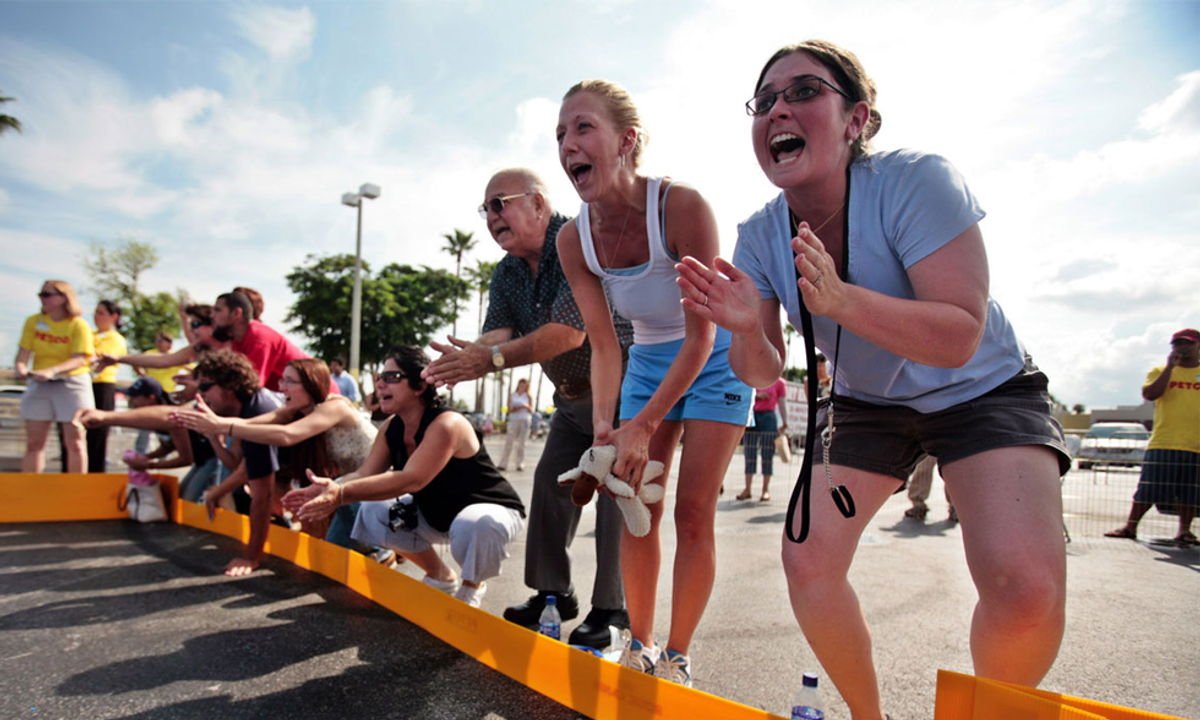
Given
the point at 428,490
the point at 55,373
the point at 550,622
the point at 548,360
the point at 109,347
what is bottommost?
the point at 550,622

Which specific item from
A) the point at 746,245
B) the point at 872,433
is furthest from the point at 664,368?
the point at 872,433

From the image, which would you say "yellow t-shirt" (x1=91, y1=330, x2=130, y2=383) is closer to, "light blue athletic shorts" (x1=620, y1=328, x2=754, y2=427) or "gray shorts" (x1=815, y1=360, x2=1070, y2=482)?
"light blue athletic shorts" (x1=620, y1=328, x2=754, y2=427)

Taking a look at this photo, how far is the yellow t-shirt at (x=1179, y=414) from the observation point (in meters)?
5.88

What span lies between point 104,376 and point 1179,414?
35.1ft

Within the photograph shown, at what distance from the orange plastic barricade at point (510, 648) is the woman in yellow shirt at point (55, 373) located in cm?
225

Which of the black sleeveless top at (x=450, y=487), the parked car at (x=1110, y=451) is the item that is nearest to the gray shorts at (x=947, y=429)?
the black sleeveless top at (x=450, y=487)

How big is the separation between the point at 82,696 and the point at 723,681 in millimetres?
2268

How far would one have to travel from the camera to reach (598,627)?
2.90 metres

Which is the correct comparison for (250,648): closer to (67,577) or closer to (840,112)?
(67,577)

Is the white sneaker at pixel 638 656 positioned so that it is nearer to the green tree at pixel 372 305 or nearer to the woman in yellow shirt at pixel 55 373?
the woman in yellow shirt at pixel 55 373

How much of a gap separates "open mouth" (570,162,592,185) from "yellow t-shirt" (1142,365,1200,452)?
6.29 metres

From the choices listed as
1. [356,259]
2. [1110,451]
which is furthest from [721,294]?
[356,259]

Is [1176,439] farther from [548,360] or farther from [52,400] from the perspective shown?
[52,400]

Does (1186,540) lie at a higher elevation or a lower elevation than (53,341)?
lower
